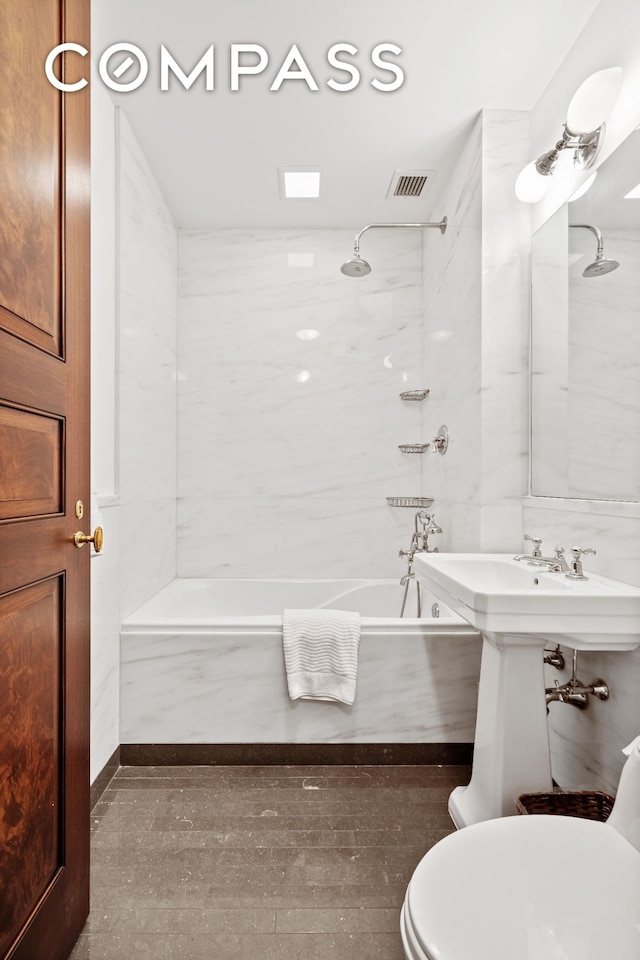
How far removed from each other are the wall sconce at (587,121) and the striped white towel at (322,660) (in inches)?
70.0

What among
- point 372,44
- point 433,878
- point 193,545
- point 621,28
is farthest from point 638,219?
point 193,545

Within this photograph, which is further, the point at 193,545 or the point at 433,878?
the point at 193,545

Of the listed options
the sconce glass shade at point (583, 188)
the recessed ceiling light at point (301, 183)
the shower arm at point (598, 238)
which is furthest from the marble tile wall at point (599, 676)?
the recessed ceiling light at point (301, 183)

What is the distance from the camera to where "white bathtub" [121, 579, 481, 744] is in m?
2.16

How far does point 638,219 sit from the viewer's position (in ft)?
5.26

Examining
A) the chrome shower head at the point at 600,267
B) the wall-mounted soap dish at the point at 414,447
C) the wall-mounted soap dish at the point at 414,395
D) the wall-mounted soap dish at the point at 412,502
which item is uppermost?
the chrome shower head at the point at 600,267

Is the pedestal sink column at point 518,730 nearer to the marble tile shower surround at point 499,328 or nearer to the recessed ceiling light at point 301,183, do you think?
the marble tile shower surround at point 499,328

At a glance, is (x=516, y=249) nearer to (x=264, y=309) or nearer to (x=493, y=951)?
(x=264, y=309)

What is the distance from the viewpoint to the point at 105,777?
1.99 m

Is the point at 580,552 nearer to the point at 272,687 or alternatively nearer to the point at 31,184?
the point at 272,687

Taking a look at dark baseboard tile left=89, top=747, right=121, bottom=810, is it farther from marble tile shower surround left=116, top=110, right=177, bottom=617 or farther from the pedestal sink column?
the pedestal sink column

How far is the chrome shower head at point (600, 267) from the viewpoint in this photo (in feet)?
5.69

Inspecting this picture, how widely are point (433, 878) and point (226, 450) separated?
262cm

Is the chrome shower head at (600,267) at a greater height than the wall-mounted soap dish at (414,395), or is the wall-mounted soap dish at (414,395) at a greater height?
the chrome shower head at (600,267)
